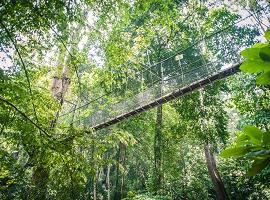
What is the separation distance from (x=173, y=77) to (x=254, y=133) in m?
8.59

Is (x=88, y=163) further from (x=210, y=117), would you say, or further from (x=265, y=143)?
(x=210, y=117)

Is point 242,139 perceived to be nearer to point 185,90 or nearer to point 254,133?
point 254,133

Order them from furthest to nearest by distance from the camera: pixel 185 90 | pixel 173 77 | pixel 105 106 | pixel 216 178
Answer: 1. pixel 105 106
2. pixel 216 178
3. pixel 173 77
4. pixel 185 90

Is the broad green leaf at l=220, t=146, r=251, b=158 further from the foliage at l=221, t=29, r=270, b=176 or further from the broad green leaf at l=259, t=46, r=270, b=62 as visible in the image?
the broad green leaf at l=259, t=46, r=270, b=62

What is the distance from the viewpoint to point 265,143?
1.81 feet

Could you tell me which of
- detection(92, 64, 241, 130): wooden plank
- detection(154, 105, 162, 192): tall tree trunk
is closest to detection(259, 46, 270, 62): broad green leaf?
detection(92, 64, 241, 130): wooden plank

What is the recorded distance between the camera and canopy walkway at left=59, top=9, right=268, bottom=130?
7414 millimetres

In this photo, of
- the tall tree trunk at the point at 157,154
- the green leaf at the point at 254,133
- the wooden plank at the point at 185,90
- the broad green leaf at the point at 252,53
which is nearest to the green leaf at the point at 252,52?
the broad green leaf at the point at 252,53

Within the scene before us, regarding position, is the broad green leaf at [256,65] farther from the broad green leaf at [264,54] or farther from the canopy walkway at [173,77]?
the canopy walkway at [173,77]

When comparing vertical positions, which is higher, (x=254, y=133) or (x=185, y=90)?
(x=185, y=90)

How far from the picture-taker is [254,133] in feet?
1.82

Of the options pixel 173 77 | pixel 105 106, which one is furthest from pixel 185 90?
pixel 105 106

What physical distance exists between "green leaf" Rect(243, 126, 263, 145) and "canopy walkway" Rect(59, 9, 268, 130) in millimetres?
6201

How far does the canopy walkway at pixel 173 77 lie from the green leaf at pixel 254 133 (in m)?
6.20
